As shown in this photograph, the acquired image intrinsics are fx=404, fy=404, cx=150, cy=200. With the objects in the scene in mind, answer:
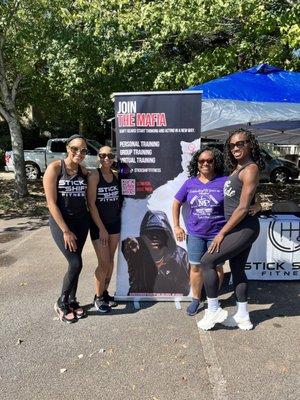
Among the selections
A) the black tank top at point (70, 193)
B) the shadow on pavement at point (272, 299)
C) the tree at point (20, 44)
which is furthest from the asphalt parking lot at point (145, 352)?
the tree at point (20, 44)

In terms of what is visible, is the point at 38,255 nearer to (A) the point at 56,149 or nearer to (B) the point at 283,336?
(B) the point at 283,336

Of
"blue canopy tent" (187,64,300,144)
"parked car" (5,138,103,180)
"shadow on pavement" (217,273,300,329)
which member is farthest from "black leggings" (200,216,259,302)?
"parked car" (5,138,103,180)

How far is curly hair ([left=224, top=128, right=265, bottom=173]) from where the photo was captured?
3.70m

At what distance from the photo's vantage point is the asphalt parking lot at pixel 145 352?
3012 mm

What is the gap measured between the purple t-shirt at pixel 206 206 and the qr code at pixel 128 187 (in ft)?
2.10

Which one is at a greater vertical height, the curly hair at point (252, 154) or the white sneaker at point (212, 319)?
the curly hair at point (252, 154)

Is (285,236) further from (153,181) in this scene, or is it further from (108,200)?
(108,200)

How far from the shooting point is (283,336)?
3.76 m

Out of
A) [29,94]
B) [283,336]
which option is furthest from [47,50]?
[283,336]

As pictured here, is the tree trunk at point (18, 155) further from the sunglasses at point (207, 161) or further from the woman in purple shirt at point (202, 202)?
the sunglasses at point (207, 161)

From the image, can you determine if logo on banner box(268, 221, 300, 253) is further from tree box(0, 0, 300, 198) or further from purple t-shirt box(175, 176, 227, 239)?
tree box(0, 0, 300, 198)

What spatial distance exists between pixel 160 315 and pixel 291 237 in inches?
80.0

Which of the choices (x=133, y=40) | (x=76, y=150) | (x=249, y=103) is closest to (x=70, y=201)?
(x=76, y=150)

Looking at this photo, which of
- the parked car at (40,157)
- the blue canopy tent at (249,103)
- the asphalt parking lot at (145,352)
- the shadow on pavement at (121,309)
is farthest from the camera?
the parked car at (40,157)
